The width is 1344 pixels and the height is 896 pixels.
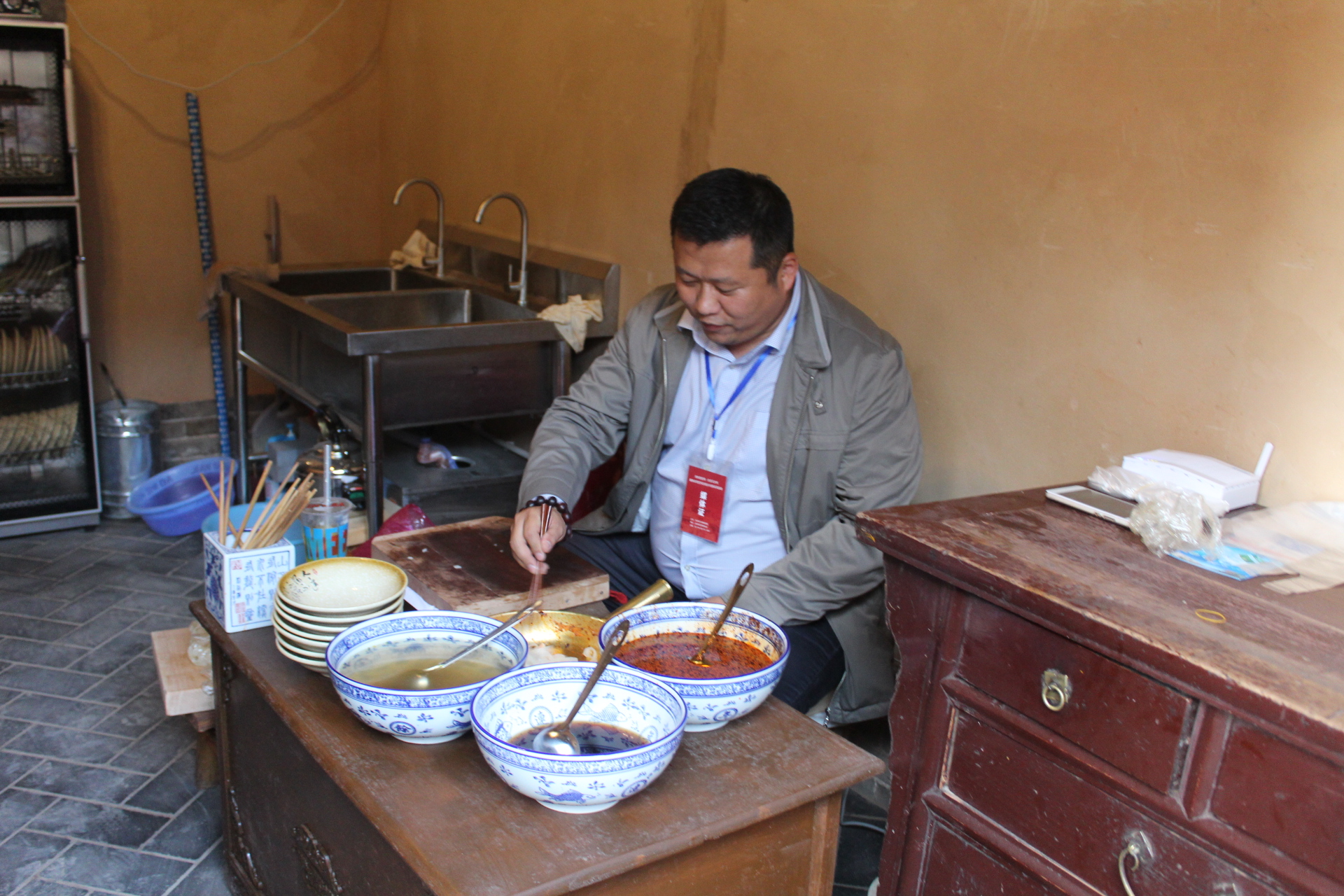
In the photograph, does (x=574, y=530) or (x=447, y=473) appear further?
(x=447, y=473)

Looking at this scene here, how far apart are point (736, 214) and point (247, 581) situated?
1166mm

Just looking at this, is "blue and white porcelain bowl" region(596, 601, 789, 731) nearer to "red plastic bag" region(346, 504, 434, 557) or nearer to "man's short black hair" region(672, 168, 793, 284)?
"man's short black hair" region(672, 168, 793, 284)

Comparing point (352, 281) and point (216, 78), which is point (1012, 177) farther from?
point (216, 78)

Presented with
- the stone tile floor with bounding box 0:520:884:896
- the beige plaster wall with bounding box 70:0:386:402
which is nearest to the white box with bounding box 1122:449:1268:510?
the stone tile floor with bounding box 0:520:884:896

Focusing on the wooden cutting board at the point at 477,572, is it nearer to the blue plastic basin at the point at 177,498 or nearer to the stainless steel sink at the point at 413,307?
the stainless steel sink at the point at 413,307

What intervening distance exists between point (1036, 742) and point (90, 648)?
3006 millimetres

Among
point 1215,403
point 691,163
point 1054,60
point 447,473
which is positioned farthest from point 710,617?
point 447,473

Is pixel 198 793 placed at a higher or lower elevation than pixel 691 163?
lower

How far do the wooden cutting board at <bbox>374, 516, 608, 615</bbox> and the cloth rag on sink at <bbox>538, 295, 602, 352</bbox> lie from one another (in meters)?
1.38

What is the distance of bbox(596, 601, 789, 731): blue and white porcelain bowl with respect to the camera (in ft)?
4.86

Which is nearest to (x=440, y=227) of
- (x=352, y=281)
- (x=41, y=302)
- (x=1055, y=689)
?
(x=352, y=281)

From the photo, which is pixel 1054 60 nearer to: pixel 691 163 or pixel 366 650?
pixel 691 163

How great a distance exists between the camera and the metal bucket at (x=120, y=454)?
452cm

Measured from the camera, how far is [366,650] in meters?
1.59
